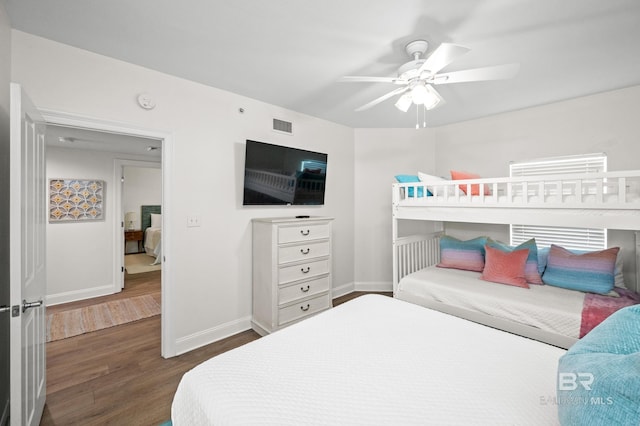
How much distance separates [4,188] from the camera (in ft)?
5.49

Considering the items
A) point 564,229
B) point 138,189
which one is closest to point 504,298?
point 564,229

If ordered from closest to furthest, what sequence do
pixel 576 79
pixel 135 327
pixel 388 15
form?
pixel 388 15
pixel 576 79
pixel 135 327

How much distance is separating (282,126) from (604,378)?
3.19 metres

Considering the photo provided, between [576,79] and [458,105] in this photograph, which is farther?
[458,105]

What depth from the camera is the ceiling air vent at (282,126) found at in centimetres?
318

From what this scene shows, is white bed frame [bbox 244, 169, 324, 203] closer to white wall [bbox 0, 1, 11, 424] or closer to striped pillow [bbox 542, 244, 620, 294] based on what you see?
white wall [bbox 0, 1, 11, 424]

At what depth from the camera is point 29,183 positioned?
4.82ft

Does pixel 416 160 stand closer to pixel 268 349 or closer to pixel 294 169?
pixel 294 169

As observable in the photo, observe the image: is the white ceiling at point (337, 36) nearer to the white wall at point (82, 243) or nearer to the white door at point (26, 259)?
the white door at point (26, 259)

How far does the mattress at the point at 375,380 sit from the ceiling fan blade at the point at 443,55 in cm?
155

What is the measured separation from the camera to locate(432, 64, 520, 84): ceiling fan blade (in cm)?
162

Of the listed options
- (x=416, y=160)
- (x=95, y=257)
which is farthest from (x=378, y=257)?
(x=95, y=257)

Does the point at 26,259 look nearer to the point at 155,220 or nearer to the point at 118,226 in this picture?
the point at 118,226

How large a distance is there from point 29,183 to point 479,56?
10.2 feet
